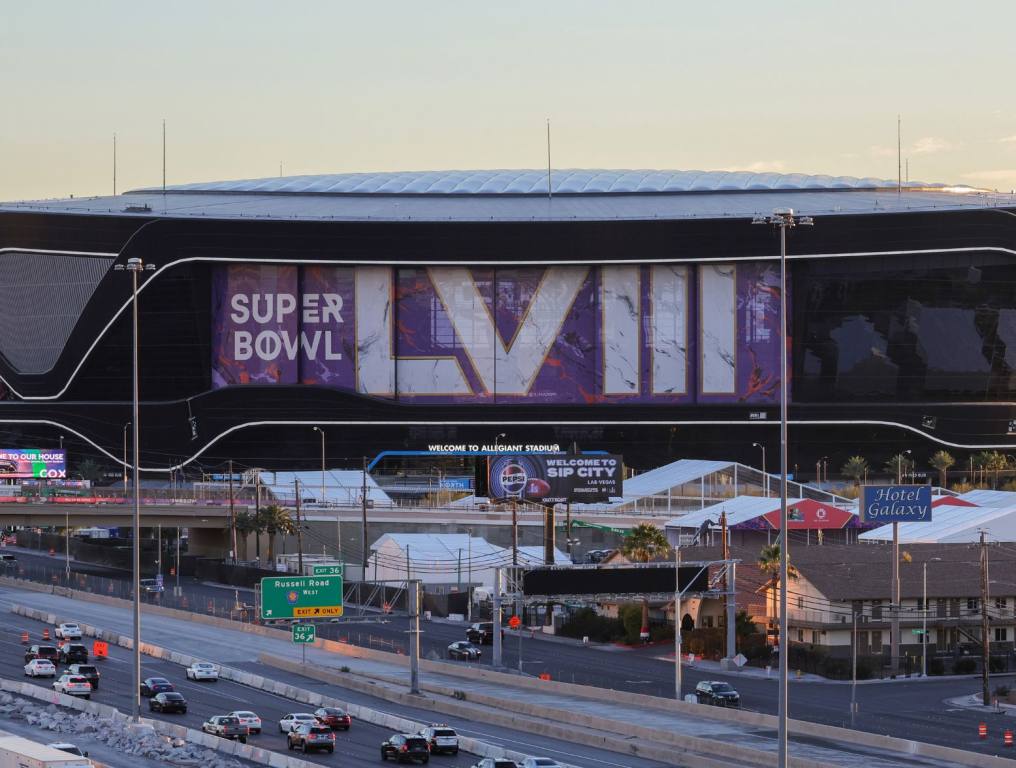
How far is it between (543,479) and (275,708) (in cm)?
3663

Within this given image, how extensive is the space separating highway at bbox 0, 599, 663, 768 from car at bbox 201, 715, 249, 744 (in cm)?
49

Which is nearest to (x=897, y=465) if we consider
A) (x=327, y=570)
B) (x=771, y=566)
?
(x=771, y=566)

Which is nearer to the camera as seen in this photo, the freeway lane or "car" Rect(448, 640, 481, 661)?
the freeway lane

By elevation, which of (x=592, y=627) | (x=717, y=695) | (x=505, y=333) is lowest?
(x=592, y=627)

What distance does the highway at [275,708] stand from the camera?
62.0 m

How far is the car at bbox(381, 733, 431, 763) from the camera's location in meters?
59.6

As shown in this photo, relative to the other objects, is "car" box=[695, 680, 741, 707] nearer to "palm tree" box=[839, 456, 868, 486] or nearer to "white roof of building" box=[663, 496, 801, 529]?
"white roof of building" box=[663, 496, 801, 529]

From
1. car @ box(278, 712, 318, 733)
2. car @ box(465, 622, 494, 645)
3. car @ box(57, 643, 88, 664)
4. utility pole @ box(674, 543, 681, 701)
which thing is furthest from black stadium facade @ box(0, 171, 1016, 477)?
car @ box(278, 712, 318, 733)

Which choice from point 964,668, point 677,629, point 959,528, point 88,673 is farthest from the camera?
point 959,528

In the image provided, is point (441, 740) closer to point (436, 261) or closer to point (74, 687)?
point (74, 687)

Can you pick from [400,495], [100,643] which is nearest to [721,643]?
[100,643]

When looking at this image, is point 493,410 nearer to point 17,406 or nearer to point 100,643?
point 17,406

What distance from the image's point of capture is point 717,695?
75.4m

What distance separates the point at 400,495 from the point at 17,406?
40.5 m
